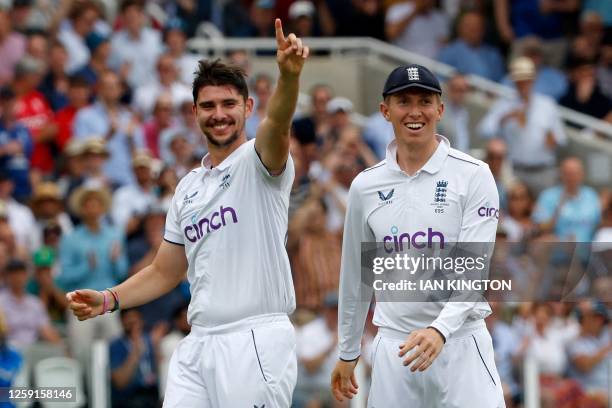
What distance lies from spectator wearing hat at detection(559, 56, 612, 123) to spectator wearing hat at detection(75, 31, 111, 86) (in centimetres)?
547

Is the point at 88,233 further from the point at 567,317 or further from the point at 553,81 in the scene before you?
the point at 553,81

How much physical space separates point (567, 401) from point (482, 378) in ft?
17.0

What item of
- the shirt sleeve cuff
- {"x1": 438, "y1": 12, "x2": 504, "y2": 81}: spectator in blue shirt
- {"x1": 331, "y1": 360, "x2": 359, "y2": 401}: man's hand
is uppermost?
{"x1": 438, "y1": 12, "x2": 504, "y2": 81}: spectator in blue shirt

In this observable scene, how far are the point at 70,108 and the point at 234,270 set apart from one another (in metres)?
8.14

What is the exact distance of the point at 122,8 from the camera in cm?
1741

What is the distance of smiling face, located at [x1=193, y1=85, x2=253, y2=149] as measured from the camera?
7.93 m

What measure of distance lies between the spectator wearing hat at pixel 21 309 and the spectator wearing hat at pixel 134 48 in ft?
14.1

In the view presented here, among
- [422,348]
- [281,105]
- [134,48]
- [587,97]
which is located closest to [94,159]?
[134,48]

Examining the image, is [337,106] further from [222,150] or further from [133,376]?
[222,150]

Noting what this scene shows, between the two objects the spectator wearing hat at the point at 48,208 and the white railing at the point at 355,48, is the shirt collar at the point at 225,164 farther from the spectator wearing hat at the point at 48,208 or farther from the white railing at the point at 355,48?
the white railing at the point at 355,48

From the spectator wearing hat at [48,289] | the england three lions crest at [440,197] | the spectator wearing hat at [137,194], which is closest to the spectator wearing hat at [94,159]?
the spectator wearing hat at [137,194]

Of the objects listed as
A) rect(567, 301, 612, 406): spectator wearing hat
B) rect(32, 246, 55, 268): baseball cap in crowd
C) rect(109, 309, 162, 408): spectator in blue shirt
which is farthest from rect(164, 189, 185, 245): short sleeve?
rect(567, 301, 612, 406): spectator wearing hat

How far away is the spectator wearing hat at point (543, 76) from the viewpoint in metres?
17.6

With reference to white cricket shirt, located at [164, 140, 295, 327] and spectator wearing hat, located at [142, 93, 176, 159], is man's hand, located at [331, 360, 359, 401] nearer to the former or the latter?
white cricket shirt, located at [164, 140, 295, 327]
